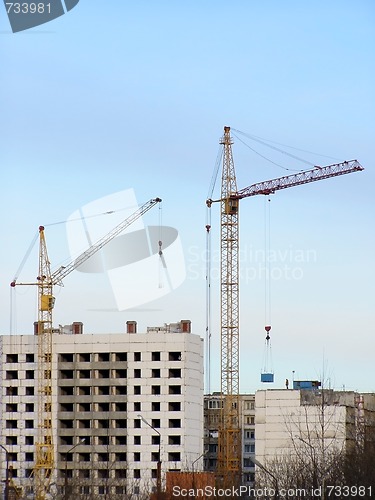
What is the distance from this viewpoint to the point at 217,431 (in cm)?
16275

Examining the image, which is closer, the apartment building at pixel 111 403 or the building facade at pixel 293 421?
the apartment building at pixel 111 403

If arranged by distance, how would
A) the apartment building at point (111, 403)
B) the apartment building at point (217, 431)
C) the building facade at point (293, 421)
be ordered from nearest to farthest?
1. the apartment building at point (111, 403)
2. the building facade at point (293, 421)
3. the apartment building at point (217, 431)

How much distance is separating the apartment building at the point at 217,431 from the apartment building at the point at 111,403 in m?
27.2

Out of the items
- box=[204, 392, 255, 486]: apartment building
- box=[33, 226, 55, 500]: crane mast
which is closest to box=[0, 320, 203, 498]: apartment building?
box=[33, 226, 55, 500]: crane mast

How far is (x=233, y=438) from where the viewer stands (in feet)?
448

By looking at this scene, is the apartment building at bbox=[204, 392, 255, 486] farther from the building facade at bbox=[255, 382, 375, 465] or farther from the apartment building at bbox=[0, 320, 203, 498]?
the apartment building at bbox=[0, 320, 203, 498]

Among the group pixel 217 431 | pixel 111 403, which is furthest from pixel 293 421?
pixel 217 431

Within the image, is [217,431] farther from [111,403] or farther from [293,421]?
[111,403]

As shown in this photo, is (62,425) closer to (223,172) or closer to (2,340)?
(2,340)

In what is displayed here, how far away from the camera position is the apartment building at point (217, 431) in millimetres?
167375

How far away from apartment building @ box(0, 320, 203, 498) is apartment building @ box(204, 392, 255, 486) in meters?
27.2

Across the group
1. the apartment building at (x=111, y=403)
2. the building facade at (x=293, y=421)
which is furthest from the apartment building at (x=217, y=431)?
the apartment building at (x=111, y=403)

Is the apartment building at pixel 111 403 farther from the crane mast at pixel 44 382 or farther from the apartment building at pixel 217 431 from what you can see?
A: the apartment building at pixel 217 431

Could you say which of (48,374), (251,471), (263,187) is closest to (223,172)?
(263,187)
